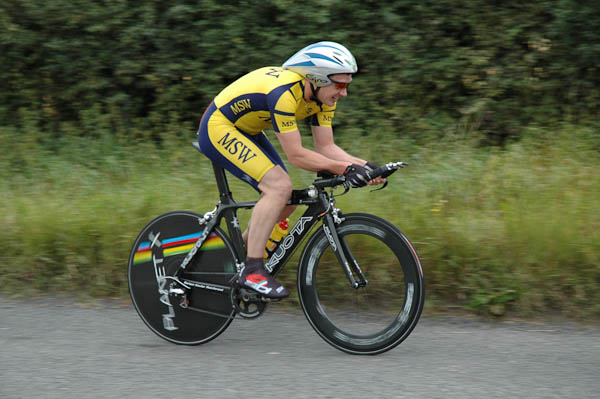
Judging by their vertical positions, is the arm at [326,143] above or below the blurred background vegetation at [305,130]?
above

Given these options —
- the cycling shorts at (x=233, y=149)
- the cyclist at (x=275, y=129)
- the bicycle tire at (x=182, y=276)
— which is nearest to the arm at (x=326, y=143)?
the cyclist at (x=275, y=129)

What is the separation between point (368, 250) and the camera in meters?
4.81

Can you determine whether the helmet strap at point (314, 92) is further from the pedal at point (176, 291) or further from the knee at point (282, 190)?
the pedal at point (176, 291)

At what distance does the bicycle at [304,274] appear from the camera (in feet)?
14.6

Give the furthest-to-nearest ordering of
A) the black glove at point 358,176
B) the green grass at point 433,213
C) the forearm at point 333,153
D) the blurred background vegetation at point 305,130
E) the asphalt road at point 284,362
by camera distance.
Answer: the blurred background vegetation at point 305,130
the green grass at point 433,213
the forearm at point 333,153
the black glove at point 358,176
the asphalt road at point 284,362

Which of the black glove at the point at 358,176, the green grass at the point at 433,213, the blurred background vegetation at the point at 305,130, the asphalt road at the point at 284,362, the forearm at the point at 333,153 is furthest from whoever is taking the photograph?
the blurred background vegetation at the point at 305,130

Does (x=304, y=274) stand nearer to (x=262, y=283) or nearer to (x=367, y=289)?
(x=262, y=283)

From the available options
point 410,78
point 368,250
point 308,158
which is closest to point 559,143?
point 410,78

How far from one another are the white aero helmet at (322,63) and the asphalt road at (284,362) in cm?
170

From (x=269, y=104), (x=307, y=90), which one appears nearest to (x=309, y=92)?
(x=307, y=90)

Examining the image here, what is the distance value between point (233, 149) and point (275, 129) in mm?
356

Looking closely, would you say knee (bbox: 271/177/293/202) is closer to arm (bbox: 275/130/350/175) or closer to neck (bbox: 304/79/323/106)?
arm (bbox: 275/130/350/175)

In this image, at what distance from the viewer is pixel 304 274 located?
15.0 feet

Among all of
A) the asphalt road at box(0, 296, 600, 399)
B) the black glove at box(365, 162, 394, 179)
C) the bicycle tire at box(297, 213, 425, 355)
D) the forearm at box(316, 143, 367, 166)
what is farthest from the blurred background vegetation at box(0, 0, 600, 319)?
the black glove at box(365, 162, 394, 179)
